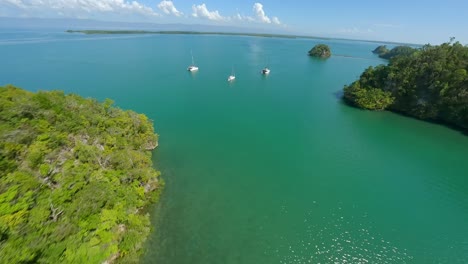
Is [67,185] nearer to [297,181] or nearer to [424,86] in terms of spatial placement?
[297,181]

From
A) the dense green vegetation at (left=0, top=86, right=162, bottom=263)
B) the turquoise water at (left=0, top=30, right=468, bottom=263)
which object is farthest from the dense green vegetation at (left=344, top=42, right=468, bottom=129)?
the dense green vegetation at (left=0, top=86, right=162, bottom=263)

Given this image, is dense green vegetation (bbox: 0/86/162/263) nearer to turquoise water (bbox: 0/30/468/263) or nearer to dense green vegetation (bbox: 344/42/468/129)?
turquoise water (bbox: 0/30/468/263)

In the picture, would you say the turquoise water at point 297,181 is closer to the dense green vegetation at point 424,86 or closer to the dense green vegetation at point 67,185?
the dense green vegetation at point 424,86

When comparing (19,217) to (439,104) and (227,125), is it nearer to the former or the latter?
(227,125)

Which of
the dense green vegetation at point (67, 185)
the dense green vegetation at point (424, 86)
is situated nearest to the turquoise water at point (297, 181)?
the dense green vegetation at point (424, 86)

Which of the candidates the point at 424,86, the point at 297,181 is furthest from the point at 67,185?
the point at 424,86
